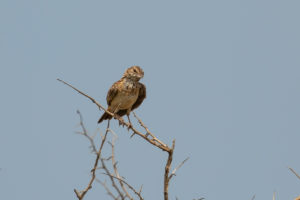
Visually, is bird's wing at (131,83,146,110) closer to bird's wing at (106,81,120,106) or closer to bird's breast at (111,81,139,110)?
bird's breast at (111,81,139,110)

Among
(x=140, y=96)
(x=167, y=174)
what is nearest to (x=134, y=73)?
(x=140, y=96)

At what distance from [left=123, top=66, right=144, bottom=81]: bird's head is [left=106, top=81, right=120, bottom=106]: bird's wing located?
0.76ft

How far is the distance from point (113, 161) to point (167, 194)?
557mm

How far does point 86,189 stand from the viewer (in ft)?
13.3

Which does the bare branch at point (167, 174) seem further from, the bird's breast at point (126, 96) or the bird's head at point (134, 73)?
the bird's head at point (134, 73)

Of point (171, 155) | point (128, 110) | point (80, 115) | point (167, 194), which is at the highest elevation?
point (128, 110)

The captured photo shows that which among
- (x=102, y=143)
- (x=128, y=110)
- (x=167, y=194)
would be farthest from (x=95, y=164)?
(x=128, y=110)

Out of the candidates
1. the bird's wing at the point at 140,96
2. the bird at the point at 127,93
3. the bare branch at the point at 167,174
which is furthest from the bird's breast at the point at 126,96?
the bare branch at the point at 167,174

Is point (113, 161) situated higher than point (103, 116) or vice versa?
point (103, 116)

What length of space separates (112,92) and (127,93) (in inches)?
12.1

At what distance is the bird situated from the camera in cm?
874

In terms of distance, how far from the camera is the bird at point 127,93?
8742 mm

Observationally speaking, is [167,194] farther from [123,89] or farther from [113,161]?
[123,89]

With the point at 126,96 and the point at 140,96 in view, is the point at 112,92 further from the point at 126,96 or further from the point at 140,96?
the point at 140,96
